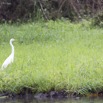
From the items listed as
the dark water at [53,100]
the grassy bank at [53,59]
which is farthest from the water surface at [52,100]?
the grassy bank at [53,59]

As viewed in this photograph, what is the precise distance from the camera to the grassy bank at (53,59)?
11.8 metres

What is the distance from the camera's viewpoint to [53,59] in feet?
45.3

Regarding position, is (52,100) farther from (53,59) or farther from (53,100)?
(53,59)

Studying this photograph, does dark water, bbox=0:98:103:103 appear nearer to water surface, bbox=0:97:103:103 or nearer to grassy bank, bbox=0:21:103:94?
water surface, bbox=0:97:103:103

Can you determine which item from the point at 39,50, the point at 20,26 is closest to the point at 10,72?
the point at 39,50

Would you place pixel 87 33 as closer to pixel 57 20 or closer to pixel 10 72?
pixel 57 20

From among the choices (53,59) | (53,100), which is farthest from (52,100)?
(53,59)

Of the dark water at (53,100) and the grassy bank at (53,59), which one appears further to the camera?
the grassy bank at (53,59)

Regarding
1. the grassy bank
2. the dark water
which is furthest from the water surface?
the grassy bank

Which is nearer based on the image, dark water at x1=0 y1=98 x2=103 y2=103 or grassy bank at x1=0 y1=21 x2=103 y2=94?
dark water at x1=0 y1=98 x2=103 y2=103

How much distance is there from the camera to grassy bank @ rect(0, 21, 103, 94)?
38.6ft

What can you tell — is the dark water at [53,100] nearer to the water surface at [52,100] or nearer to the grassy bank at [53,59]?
the water surface at [52,100]

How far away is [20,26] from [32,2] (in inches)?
73.6

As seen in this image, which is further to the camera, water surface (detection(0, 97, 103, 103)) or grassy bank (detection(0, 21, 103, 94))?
grassy bank (detection(0, 21, 103, 94))
